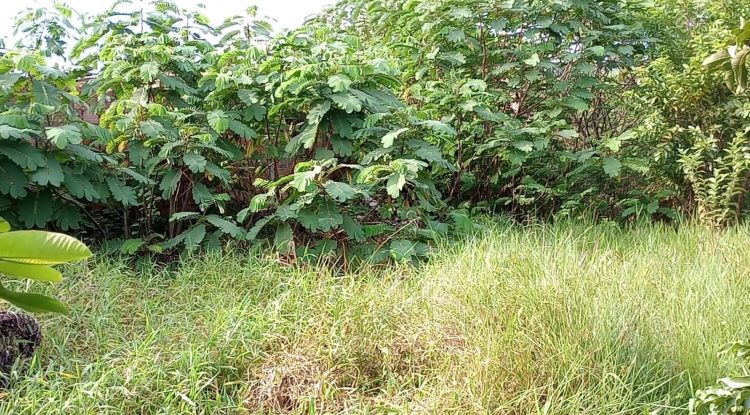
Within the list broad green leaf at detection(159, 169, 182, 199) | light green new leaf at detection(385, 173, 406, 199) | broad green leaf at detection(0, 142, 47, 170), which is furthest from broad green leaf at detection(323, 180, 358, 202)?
broad green leaf at detection(0, 142, 47, 170)

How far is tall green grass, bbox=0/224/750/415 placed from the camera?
1830 millimetres

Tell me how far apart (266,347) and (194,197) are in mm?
1490

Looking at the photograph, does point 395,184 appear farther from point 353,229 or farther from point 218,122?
point 218,122

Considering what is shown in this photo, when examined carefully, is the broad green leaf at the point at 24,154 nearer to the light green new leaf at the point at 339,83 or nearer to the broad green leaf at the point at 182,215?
the broad green leaf at the point at 182,215

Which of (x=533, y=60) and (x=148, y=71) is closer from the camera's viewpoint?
(x=148, y=71)

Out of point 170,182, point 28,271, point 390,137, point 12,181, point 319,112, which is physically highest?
point 28,271

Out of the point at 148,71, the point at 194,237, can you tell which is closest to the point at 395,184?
the point at 194,237

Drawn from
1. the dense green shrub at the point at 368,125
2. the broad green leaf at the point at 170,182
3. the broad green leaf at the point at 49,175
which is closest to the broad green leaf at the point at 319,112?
the dense green shrub at the point at 368,125

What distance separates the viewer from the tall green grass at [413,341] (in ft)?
6.00

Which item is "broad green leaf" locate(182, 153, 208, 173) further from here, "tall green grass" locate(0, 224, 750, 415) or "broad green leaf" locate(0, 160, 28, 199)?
"broad green leaf" locate(0, 160, 28, 199)

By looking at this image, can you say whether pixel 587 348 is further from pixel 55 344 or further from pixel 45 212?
pixel 45 212

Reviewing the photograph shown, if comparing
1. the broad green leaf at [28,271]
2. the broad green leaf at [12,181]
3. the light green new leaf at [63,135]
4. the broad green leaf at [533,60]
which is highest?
the broad green leaf at [28,271]

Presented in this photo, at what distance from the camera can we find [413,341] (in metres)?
2.12

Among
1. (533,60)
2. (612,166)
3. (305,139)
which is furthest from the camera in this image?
(533,60)
